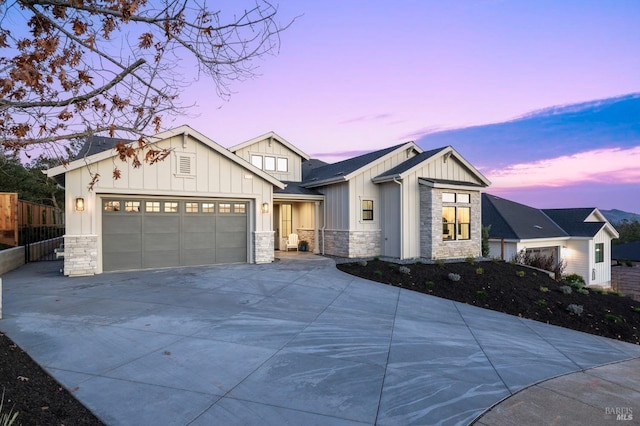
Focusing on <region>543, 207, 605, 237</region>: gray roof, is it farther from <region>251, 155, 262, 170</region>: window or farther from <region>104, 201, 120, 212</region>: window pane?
<region>104, 201, 120, 212</region>: window pane

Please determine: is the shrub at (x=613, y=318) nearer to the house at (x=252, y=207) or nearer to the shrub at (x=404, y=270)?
the shrub at (x=404, y=270)

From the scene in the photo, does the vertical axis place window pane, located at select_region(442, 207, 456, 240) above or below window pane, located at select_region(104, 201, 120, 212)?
below

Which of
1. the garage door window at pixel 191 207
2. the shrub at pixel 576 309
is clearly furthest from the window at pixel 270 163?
the shrub at pixel 576 309

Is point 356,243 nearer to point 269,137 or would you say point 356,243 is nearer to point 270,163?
point 270,163

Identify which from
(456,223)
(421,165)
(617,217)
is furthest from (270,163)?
(617,217)

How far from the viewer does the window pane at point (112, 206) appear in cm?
1126

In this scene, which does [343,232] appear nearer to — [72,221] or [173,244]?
[173,244]

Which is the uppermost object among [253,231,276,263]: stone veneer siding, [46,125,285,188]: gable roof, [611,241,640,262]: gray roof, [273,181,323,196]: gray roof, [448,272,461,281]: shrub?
[46,125,285,188]: gable roof

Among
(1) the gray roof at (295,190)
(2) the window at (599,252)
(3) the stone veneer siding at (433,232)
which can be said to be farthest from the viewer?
(2) the window at (599,252)

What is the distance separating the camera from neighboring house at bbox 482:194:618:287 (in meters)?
19.9

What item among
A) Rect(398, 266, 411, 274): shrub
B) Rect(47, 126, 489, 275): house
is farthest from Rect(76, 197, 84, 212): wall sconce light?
Rect(398, 266, 411, 274): shrub

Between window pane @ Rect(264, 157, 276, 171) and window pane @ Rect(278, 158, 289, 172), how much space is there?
0.99 ft

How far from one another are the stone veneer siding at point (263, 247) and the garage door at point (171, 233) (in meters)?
0.50

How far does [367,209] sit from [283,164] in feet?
19.2
